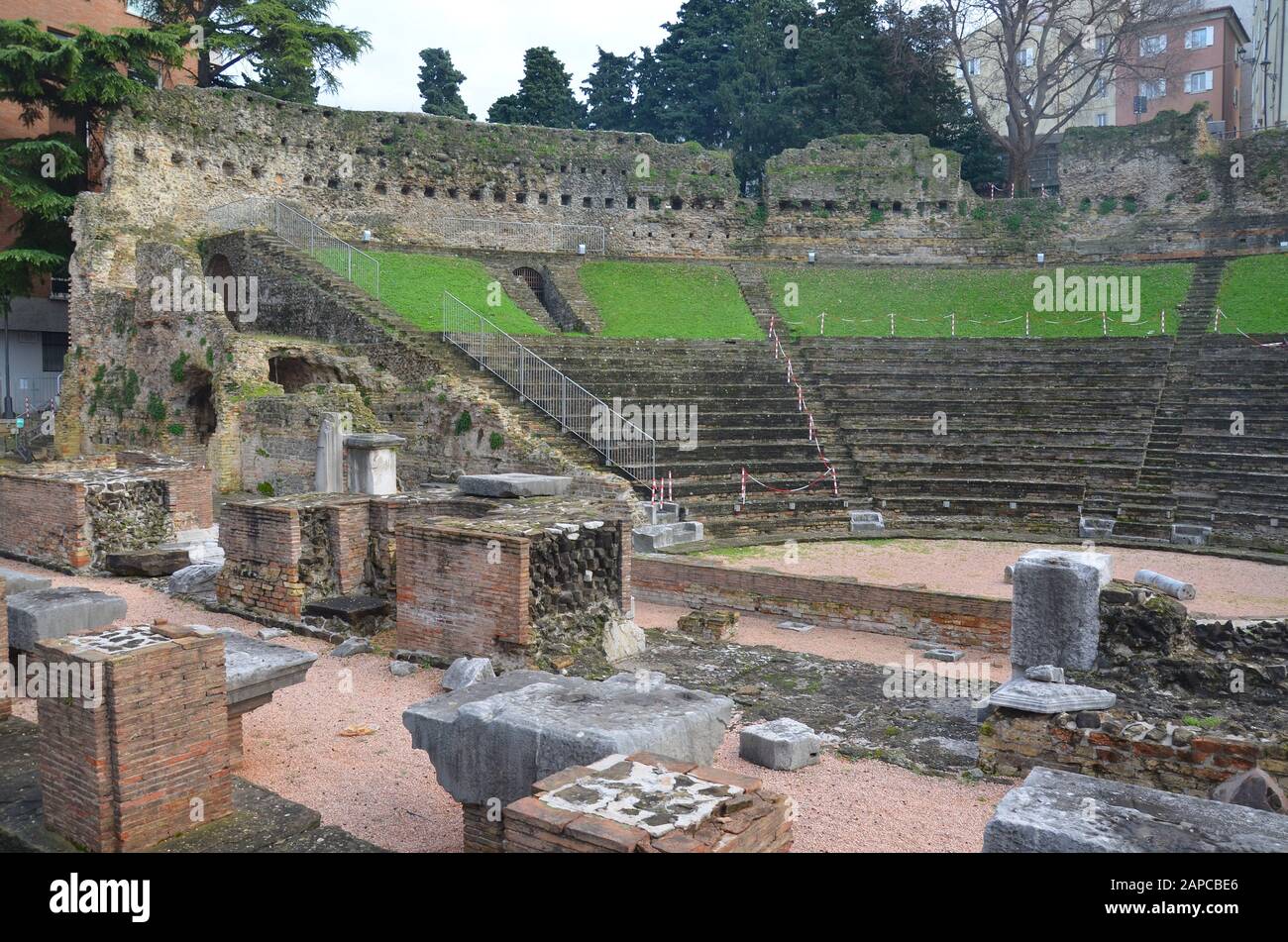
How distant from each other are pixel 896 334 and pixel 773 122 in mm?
15319

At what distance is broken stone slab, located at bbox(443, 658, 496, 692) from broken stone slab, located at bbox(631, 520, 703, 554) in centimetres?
630

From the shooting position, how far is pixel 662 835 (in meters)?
3.75

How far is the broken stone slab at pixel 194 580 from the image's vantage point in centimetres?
1056

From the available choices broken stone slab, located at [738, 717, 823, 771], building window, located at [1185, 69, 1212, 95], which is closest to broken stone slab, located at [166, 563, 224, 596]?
broken stone slab, located at [738, 717, 823, 771]

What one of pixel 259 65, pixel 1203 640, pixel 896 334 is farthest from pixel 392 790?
pixel 259 65

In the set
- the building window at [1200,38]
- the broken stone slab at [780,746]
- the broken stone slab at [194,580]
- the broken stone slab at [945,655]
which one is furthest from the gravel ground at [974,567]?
the building window at [1200,38]

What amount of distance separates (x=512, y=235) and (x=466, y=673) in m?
22.2

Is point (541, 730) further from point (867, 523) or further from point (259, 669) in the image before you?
point (867, 523)

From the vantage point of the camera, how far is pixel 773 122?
35094 millimetres

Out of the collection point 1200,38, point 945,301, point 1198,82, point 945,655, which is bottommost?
point 945,655

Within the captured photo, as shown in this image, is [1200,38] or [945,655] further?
[1200,38]

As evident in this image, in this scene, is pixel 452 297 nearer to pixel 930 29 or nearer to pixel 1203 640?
pixel 1203 640

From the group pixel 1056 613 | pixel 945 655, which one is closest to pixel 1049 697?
pixel 1056 613

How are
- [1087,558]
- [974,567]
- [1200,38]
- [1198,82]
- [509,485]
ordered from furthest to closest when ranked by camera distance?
[1198,82], [1200,38], [974,567], [509,485], [1087,558]
